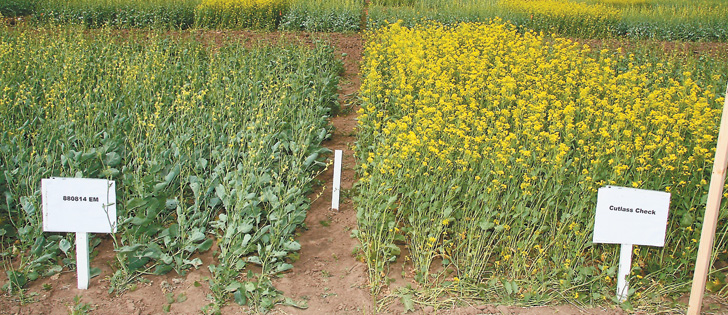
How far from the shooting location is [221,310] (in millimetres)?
3961

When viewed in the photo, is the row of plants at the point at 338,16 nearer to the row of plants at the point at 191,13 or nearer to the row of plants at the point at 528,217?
Result: the row of plants at the point at 191,13

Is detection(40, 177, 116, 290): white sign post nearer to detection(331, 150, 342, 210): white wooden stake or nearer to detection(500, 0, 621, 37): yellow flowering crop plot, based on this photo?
detection(331, 150, 342, 210): white wooden stake

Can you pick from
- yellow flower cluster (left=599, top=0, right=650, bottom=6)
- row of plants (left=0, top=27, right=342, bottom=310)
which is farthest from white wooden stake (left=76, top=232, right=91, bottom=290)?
yellow flower cluster (left=599, top=0, right=650, bottom=6)

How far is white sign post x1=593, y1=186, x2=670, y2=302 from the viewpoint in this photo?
392 cm

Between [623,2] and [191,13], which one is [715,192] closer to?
[191,13]

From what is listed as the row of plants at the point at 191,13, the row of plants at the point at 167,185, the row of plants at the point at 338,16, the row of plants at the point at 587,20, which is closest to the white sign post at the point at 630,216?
the row of plants at the point at 167,185

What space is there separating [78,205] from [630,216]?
344 cm

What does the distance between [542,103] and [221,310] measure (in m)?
3.10

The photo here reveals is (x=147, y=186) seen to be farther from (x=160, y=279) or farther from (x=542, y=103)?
(x=542, y=103)

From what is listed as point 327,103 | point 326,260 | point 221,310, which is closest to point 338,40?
point 327,103

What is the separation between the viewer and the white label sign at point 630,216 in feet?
12.9

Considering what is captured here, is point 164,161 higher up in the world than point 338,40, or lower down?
lower down

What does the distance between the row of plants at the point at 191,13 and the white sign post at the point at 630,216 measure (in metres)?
9.39

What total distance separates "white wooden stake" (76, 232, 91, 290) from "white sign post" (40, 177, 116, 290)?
1 centimetres
